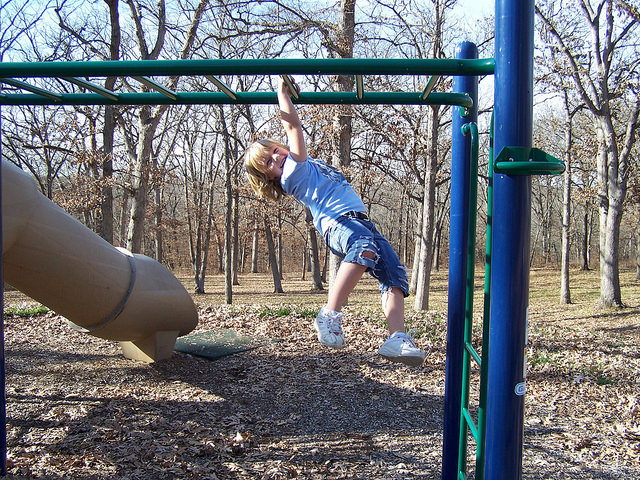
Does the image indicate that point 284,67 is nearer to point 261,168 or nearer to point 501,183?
point 261,168

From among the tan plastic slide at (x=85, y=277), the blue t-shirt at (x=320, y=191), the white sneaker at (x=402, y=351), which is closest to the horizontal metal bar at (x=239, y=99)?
the blue t-shirt at (x=320, y=191)

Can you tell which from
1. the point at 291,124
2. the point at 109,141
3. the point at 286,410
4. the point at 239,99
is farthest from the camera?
the point at 109,141

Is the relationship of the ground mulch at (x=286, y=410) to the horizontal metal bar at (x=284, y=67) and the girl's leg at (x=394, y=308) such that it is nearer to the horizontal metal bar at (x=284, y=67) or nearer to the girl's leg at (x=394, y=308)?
the girl's leg at (x=394, y=308)

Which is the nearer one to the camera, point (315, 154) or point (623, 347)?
point (623, 347)

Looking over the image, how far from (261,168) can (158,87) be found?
0.68 m

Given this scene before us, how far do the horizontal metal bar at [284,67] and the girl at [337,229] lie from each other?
337 millimetres

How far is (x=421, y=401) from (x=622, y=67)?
11122mm

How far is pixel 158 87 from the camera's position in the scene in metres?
2.80

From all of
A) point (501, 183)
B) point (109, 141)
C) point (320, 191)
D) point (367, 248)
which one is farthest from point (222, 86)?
point (109, 141)

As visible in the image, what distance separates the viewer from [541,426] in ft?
14.5

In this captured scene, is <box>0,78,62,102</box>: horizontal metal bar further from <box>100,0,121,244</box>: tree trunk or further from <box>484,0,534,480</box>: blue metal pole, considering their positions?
<box>100,0,121,244</box>: tree trunk

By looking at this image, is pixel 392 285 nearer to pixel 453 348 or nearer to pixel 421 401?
pixel 453 348

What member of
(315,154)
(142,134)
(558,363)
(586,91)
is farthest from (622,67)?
(142,134)

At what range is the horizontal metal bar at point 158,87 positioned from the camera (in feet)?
8.57
